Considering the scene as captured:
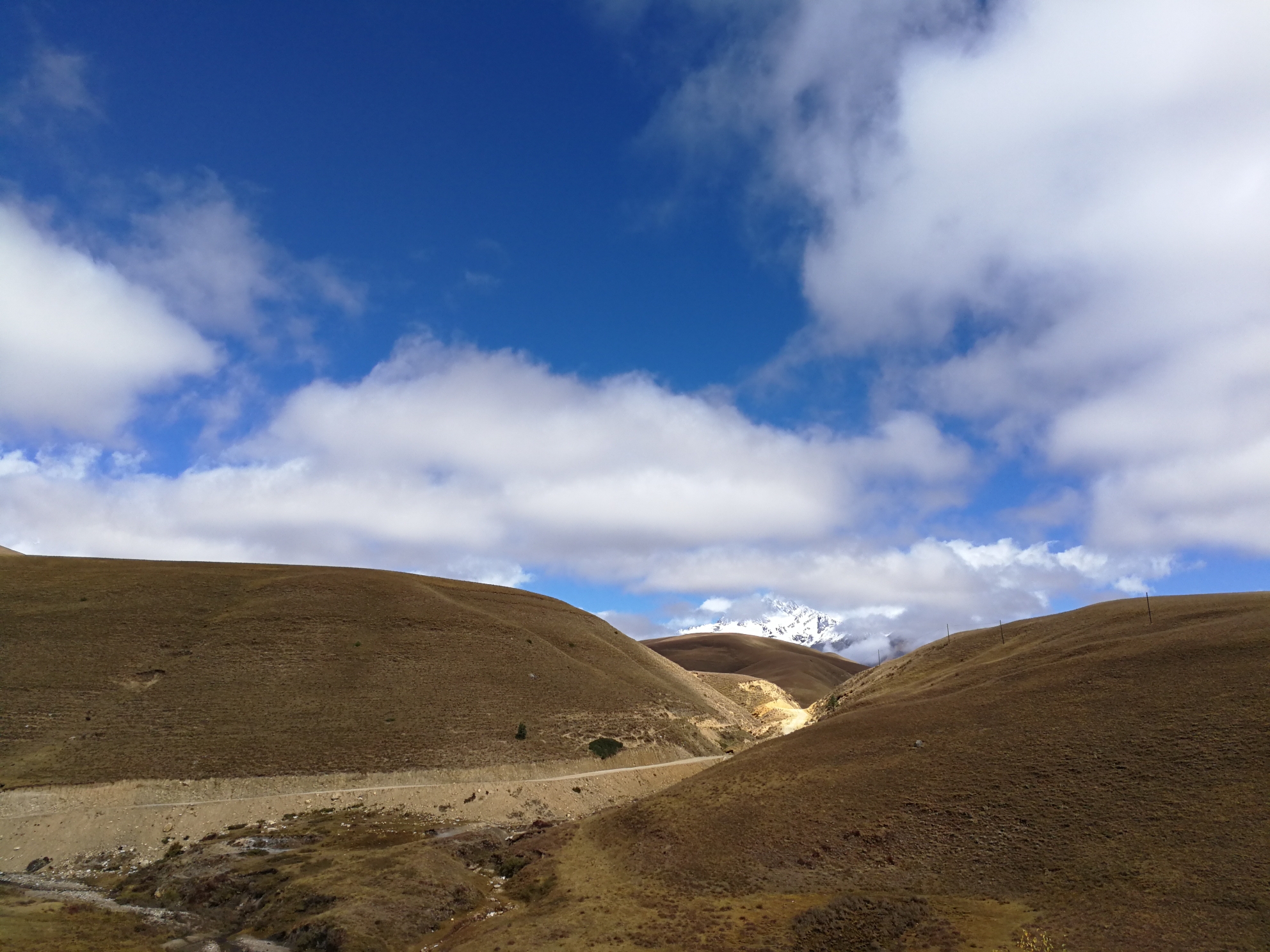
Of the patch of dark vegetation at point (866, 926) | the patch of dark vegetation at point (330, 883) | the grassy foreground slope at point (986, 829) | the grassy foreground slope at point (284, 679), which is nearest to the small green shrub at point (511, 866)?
the patch of dark vegetation at point (330, 883)

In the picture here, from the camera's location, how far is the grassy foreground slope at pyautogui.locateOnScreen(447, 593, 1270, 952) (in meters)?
25.2

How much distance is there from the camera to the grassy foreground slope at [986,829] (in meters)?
25.2

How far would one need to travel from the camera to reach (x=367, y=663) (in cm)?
7475

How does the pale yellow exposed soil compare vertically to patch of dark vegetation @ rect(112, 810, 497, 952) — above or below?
above

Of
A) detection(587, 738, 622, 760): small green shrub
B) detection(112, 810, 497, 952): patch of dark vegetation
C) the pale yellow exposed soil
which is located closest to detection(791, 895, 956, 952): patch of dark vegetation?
detection(112, 810, 497, 952): patch of dark vegetation

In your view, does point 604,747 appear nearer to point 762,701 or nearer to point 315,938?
point 315,938

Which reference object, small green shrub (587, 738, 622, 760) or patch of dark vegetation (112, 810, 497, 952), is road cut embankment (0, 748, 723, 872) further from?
patch of dark vegetation (112, 810, 497, 952)

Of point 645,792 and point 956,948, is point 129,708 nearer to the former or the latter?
→ point 645,792

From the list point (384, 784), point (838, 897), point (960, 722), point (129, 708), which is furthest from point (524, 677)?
point (838, 897)

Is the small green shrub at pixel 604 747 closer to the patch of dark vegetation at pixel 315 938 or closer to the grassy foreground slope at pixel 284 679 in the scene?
the grassy foreground slope at pixel 284 679

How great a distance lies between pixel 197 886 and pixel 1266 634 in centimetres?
6253

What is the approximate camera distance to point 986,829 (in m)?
31.7

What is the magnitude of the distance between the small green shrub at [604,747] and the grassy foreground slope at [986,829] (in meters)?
22.9

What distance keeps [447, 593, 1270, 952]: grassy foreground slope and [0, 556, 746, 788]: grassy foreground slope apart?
91.0ft
